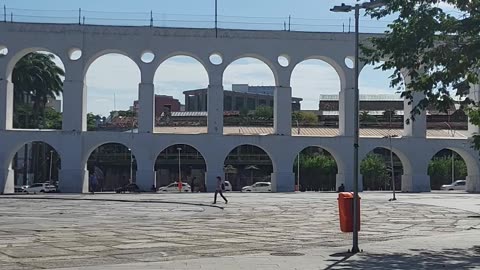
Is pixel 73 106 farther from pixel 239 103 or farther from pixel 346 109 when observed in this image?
pixel 239 103

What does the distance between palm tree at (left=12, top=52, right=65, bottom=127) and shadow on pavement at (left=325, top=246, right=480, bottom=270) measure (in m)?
62.7

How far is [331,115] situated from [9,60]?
185ft

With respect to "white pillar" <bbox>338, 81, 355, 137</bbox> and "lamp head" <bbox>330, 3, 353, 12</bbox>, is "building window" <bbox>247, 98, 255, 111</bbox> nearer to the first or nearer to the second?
"white pillar" <bbox>338, 81, 355, 137</bbox>

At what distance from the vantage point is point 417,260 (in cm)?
1453

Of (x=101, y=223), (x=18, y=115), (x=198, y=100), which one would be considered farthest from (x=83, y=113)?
(x=198, y=100)

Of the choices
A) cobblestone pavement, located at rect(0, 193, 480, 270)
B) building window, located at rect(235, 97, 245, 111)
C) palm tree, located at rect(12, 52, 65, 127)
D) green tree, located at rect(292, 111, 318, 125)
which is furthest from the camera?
building window, located at rect(235, 97, 245, 111)

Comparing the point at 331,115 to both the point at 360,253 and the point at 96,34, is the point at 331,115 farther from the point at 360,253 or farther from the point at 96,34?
the point at 360,253

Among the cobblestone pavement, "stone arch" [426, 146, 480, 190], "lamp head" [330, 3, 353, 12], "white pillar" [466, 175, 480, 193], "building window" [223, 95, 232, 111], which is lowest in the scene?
the cobblestone pavement

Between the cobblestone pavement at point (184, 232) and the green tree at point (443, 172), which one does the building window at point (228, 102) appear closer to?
the green tree at point (443, 172)

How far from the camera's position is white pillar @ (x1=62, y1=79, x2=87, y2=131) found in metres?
58.6

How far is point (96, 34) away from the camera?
59594mm

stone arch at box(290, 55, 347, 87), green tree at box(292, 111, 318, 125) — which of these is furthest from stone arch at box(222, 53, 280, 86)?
green tree at box(292, 111, 318, 125)

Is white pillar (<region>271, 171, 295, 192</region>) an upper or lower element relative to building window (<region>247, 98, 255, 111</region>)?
lower

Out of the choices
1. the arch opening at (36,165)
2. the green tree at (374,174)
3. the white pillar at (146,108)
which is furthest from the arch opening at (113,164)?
the green tree at (374,174)
